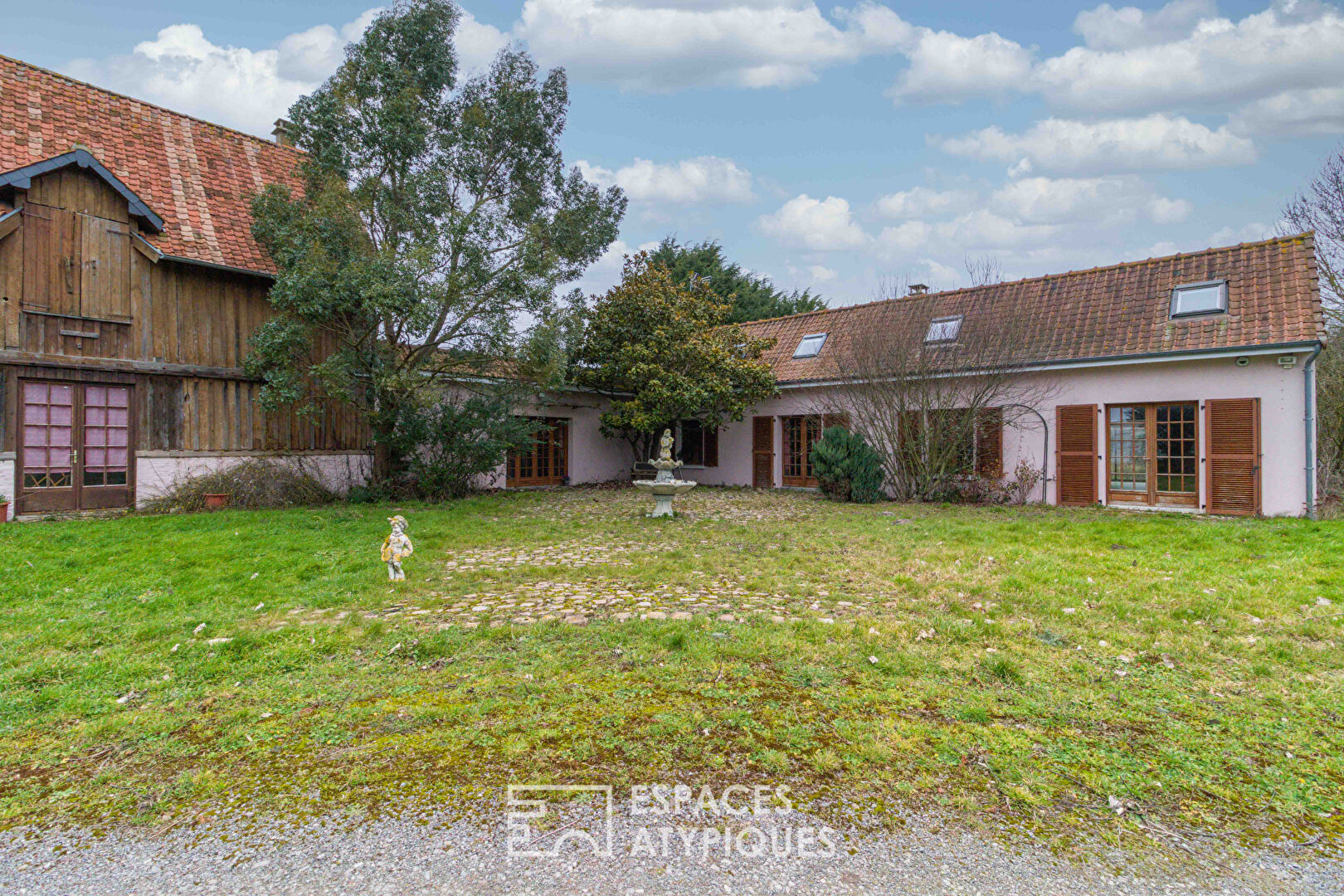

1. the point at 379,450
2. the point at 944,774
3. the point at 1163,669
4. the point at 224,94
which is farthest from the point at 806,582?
the point at 224,94

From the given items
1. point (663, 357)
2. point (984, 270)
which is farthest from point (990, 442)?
point (663, 357)

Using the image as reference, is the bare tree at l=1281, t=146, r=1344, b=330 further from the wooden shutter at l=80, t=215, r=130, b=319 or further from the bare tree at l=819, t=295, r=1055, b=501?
the wooden shutter at l=80, t=215, r=130, b=319

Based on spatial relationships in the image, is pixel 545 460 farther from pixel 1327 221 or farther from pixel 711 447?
pixel 1327 221

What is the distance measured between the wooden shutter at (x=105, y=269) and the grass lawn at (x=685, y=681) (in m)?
4.85

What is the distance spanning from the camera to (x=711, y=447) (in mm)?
17938

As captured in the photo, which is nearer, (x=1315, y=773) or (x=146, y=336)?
(x=1315, y=773)

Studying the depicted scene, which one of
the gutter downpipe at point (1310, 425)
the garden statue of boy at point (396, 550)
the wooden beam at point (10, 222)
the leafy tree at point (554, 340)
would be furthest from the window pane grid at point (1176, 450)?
the wooden beam at point (10, 222)

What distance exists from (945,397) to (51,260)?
14.7 meters

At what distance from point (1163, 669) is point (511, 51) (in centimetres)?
1259

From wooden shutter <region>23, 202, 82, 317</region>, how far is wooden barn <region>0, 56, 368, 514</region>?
0.06 feet

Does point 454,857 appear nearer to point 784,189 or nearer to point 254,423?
point 254,423

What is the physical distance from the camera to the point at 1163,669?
3748mm

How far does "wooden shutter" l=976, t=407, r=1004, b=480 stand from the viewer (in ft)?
41.9

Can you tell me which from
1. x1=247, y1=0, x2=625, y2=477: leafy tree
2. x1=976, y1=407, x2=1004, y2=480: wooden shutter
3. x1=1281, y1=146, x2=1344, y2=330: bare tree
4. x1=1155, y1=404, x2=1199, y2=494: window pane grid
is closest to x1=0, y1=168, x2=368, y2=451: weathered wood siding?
x1=247, y1=0, x2=625, y2=477: leafy tree
